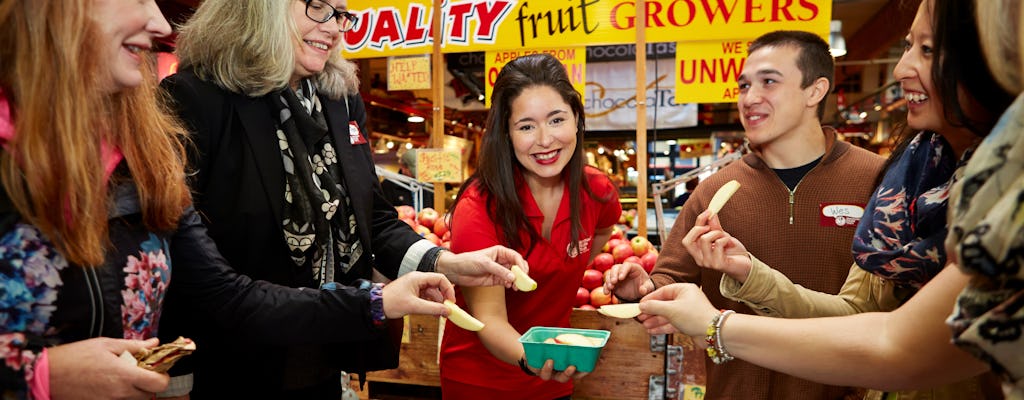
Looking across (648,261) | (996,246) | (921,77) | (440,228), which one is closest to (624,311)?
(921,77)

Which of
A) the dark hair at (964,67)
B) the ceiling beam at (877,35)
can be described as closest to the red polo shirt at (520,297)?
the dark hair at (964,67)

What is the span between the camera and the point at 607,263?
11.2ft

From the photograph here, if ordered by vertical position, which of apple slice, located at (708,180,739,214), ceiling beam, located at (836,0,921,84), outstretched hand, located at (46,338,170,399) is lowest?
outstretched hand, located at (46,338,170,399)

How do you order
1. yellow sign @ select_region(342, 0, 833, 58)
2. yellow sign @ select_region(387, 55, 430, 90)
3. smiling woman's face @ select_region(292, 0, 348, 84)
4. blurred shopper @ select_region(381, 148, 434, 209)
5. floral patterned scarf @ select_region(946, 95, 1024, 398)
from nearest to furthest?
floral patterned scarf @ select_region(946, 95, 1024, 398)
smiling woman's face @ select_region(292, 0, 348, 84)
yellow sign @ select_region(342, 0, 833, 58)
yellow sign @ select_region(387, 55, 430, 90)
blurred shopper @ select_region(381, 148, 434, 209)

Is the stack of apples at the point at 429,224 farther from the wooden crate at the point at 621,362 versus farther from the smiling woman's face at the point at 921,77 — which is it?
the smiling woman's face at the point at 921,77

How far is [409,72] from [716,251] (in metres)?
3.22

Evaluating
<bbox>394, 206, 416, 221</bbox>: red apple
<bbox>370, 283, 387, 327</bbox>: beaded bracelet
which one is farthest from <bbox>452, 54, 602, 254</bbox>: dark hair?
<bbox>394, 206, 416, 221</bbox>: red apple

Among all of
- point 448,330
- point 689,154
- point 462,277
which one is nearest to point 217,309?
point 462,277

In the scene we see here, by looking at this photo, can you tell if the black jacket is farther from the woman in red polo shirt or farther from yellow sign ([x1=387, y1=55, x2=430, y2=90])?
yellow sign ([x1=387, y1=55, x2=430, y2=90])

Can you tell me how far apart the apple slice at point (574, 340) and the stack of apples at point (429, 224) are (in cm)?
181

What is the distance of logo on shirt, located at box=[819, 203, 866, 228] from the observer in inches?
86.6

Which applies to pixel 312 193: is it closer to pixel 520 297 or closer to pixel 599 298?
pixel 520 297

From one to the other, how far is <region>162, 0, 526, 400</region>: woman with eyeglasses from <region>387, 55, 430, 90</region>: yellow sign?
8.41 ft

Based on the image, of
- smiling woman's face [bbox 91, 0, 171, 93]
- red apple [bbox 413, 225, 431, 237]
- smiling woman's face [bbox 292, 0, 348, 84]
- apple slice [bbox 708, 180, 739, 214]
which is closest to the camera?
smiling woman's face [bbox 91, 0, 171, 93]
